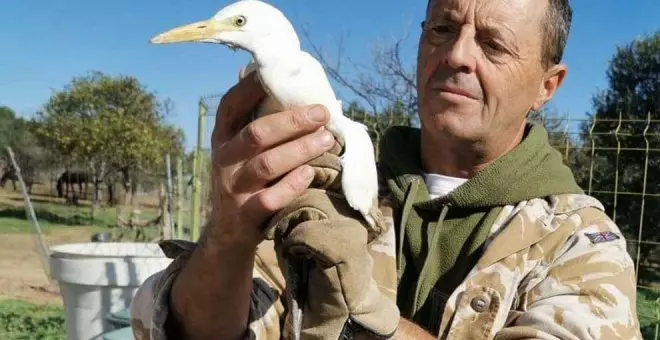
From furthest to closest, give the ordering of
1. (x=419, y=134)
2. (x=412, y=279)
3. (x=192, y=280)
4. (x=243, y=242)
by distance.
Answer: (x=419, y=134) < (x=412, y=279) < (x=192, y=280) < (x=243, y=242)

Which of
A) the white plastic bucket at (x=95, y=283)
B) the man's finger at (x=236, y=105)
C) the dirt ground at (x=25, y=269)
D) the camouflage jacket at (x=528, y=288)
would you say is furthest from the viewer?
the dirt ground at (x=25, y=269)

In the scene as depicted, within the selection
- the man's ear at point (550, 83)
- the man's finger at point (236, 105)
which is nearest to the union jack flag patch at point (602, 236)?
the man's ear at point (550, 83)

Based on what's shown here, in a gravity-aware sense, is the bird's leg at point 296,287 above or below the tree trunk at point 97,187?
above

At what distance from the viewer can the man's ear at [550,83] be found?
2363mm

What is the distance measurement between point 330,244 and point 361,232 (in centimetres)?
12

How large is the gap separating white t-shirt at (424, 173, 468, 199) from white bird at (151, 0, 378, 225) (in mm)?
687

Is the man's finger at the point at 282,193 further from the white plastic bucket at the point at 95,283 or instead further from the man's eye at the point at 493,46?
the white plastic bucket at the point at 95,283

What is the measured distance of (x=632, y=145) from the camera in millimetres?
9992

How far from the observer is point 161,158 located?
1145 inches

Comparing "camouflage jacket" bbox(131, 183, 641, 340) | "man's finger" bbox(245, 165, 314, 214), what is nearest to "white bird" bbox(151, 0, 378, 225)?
"man's finger" bbox(245, 165, 314, 214)

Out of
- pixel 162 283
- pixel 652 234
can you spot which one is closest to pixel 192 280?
pixel 162 283

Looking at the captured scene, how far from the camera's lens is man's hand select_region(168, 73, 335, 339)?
5.06 ft

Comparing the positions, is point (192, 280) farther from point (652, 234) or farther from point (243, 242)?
point (652, 234)

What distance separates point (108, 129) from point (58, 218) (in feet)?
13.0
